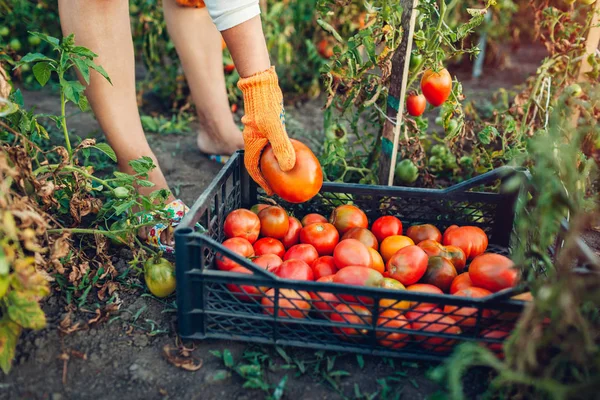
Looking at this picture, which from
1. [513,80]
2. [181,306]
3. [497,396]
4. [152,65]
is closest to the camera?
[497,396]

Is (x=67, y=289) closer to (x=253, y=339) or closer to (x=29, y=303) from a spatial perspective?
(x=29, y=303)

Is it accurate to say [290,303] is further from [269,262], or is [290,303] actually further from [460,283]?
[460,283]

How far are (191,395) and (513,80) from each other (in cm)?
372

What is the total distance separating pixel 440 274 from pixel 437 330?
0.25 meters

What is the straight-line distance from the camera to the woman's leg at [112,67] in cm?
174

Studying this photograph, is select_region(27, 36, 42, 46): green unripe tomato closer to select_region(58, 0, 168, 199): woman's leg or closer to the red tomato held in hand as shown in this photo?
select_region(58, 0, 168, 199): woman's leg

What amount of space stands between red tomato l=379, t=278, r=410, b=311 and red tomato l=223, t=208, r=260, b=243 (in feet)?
1.50

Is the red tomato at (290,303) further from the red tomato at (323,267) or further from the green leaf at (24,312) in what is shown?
the green leaf at (24,312)

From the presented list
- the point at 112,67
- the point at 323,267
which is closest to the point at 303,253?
the point at 323,267

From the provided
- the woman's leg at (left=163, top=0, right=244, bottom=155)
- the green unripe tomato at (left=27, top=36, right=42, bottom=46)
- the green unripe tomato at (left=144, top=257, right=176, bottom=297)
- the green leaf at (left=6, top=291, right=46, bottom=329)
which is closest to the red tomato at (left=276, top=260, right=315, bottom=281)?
the green unripe tomato at (left=144, top=257, right=176, bottom=297)

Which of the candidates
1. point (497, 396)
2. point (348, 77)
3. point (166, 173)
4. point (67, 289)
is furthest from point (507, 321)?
Answer: point (166, 173)

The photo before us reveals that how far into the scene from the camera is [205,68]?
2.40 metres

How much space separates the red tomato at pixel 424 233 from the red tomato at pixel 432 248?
0.29ft

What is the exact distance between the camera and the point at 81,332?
147 centimetres
